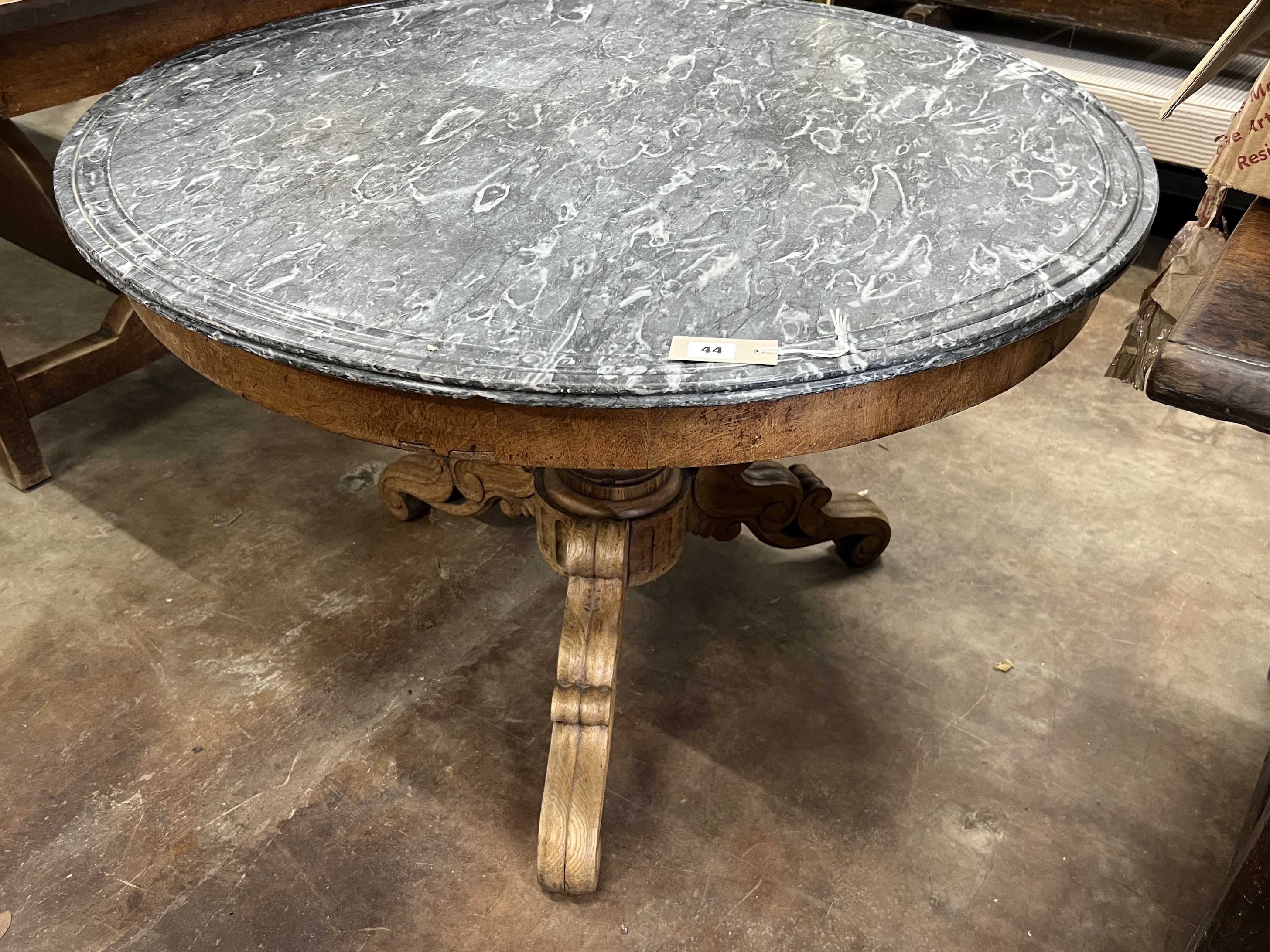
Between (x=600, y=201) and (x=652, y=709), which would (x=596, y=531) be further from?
(x=600, y=201)

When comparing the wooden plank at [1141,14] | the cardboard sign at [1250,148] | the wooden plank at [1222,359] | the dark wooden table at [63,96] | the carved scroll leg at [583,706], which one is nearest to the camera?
the wooden plank at [1222,359]

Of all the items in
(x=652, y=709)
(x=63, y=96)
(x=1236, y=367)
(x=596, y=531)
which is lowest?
(x=652, y=709)

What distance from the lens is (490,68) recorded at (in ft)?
5.24

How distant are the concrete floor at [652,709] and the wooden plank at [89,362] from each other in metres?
0.16

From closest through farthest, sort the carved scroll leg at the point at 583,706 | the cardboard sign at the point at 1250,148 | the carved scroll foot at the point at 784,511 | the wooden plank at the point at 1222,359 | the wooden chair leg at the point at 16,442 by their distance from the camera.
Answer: the wooden plank at the point at 1222,359 < the cardboard sign at the point at 1250,148 < the carved scroll leg at the point at 583,706 < the carved scroll foot at the point at 784,511 < the wooden chair leg at the point at 16,442

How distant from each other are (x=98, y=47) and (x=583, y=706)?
4.24 feet

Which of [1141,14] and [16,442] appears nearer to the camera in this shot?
[16,442]


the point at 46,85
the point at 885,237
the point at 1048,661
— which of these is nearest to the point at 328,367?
the point at 885,237

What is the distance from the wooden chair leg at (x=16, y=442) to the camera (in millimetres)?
2049

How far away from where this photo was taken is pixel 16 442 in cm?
211

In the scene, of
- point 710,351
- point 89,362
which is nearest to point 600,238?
point 710,351

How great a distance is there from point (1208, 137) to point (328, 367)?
238 centimetres

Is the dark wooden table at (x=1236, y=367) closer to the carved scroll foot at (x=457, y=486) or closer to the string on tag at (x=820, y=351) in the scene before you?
the string on tag at (x=820, y=351)

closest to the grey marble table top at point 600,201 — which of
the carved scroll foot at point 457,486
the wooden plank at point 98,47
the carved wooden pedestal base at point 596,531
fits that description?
the wooden plank at point 98,47
